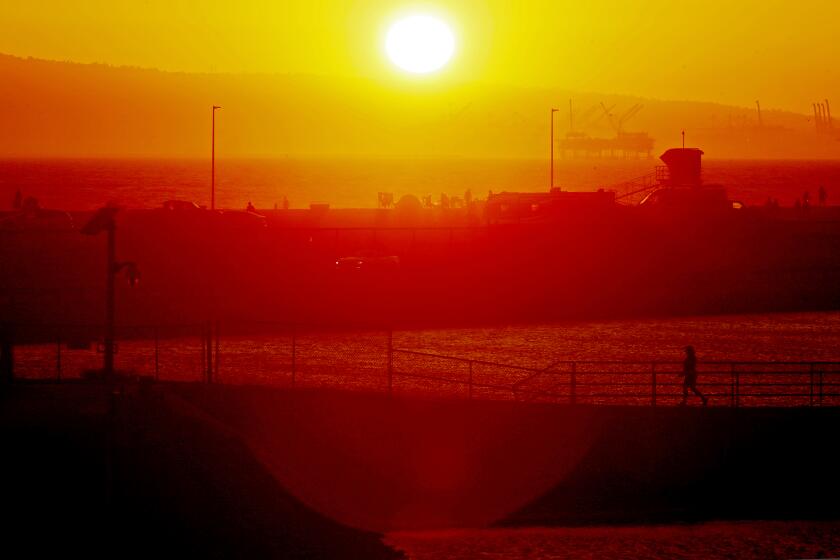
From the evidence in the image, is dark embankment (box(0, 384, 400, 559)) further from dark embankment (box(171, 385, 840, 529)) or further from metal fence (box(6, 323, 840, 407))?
metal fence (box(6, 323, 840, 407))

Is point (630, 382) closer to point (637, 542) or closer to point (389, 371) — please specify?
point (389, 371)

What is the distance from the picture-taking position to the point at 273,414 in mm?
19203

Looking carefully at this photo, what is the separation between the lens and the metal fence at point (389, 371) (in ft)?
68.8

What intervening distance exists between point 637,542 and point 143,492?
6.31 m

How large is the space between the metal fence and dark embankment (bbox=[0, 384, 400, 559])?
3.56m

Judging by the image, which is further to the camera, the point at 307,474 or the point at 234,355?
the point at 234,355

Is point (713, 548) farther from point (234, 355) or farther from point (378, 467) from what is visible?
point (234, 355)

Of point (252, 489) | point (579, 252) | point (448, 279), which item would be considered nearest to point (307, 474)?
point (252, 489)

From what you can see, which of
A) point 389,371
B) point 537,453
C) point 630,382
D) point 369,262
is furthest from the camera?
point 369,262

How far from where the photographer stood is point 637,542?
17234 mm

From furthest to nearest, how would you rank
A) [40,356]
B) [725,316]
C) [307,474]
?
1. [725,316]
2. [40,356]
3. [307,474]

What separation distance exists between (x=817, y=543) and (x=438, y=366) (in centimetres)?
868

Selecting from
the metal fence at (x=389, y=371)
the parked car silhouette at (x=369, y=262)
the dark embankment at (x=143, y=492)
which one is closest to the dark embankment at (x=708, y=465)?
the metal fence at (x=389, y=371)

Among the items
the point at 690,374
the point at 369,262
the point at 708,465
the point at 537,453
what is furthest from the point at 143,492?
the point at 369,262
